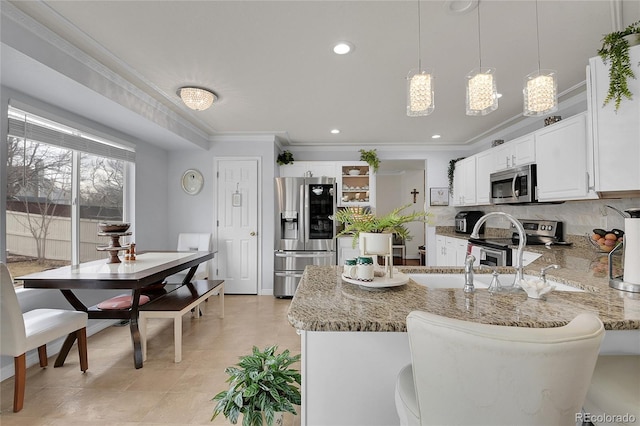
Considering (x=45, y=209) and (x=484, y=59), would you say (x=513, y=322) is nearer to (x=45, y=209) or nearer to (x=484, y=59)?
(x=484, y=59)

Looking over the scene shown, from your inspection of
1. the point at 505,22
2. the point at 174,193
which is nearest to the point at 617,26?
the point at 505,22

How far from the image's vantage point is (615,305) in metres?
1.05

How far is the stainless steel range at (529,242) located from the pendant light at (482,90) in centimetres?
194

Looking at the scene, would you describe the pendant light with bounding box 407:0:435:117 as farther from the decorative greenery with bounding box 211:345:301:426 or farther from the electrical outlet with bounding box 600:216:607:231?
the electrical outlet with bounding box 600:216:607:231

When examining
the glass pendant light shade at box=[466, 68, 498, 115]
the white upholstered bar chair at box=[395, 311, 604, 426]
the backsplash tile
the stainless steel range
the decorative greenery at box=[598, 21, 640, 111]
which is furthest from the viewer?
the stainless steel range

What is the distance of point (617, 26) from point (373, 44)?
152cm

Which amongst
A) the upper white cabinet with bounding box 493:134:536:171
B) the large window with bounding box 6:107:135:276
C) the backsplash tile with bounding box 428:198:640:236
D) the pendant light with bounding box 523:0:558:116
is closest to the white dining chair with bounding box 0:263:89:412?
the large window with bounding box 6:107:135:276

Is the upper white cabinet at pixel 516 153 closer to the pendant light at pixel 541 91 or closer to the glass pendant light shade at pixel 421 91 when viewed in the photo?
the pendant light at pixel 541 91

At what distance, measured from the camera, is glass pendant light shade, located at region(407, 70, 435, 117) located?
149 centimetres

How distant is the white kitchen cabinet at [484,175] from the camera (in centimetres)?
391

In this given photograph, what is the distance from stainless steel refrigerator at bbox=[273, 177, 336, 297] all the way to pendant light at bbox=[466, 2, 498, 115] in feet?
10.0

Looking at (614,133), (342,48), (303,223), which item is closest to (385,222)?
(342,48)

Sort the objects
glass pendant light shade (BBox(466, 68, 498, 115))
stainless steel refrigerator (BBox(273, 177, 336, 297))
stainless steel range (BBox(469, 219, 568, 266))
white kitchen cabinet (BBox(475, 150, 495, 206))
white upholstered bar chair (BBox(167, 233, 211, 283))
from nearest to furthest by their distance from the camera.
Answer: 1. glass pendant light shade (BBox(466, 68, 498, 115))
2. stainless steel range (BBox(469, 219, 568, 266))
3. white kitchen cabinet (BBox(475, 150, 495, 206))
4. white upholstered bar chair (BBox(167, 233, 211, 283))
5. stainless steel refrigerator (BBox(273, 177, 336, 297))

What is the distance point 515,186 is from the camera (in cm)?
335
